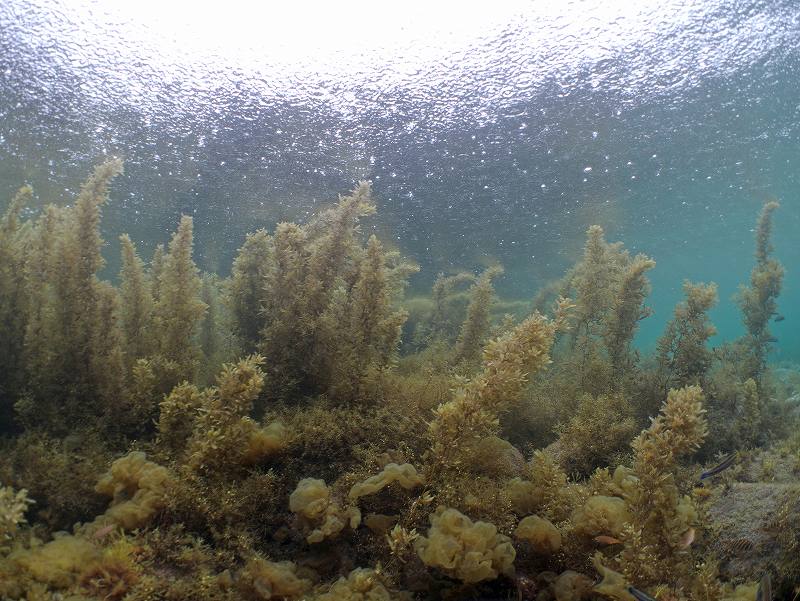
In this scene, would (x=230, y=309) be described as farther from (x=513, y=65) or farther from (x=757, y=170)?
(x=757, y=170)

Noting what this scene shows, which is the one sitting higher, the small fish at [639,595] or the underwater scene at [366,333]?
the underwater scene at [366,333]

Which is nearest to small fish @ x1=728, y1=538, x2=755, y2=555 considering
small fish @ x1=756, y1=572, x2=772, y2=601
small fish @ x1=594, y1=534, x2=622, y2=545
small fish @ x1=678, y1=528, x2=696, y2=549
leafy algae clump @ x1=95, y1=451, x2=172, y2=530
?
small fish @ x1=678, y1=528, x2=696, y2=549

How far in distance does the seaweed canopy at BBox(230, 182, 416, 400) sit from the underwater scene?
0.04m

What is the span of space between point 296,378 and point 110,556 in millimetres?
2785

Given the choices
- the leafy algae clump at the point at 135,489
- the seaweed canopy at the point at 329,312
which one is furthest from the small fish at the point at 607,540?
the leafy algae clump at the point at 135,489

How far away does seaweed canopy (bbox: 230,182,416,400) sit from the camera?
564 cm

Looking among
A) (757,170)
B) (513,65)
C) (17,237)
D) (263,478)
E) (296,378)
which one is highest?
(757,170)

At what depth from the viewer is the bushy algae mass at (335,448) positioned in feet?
10.6

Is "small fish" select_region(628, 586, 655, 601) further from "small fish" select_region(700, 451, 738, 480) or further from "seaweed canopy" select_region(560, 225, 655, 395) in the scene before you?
"seaweed canopy" select_region(560, 225, 655, 395)

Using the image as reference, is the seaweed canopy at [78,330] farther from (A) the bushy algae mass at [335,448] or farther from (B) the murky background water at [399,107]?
(B) the murky background water at [399,107]

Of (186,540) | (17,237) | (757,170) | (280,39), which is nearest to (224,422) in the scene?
(186,540)

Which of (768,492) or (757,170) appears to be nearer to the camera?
(768,492)

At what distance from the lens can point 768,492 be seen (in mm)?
4316

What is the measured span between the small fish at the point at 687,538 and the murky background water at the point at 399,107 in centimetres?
1032
